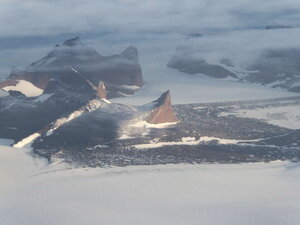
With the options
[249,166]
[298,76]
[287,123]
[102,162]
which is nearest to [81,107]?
[102,162]

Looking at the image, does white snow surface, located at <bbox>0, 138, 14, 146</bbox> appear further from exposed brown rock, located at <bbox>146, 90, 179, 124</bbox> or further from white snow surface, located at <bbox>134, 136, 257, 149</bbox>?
exposed brown rock, located at <bbox>146, 90, 179, 124</bbox>

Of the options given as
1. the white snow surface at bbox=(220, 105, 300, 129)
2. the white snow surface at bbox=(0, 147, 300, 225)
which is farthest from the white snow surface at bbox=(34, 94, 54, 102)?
the white snow surface at bbox=(220, 105, 300, 129)

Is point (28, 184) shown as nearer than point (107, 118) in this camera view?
Yes

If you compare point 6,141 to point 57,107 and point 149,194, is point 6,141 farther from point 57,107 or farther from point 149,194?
point 149,194

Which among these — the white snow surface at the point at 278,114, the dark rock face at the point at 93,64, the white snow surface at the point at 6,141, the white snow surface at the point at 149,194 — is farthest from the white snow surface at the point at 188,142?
the dark rock face at the point at 93,64

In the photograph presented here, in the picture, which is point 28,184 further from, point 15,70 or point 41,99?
point 15,70

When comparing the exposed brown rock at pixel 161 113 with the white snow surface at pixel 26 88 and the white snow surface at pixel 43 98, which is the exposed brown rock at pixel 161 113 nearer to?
the white snow surface at pixel 43 98
